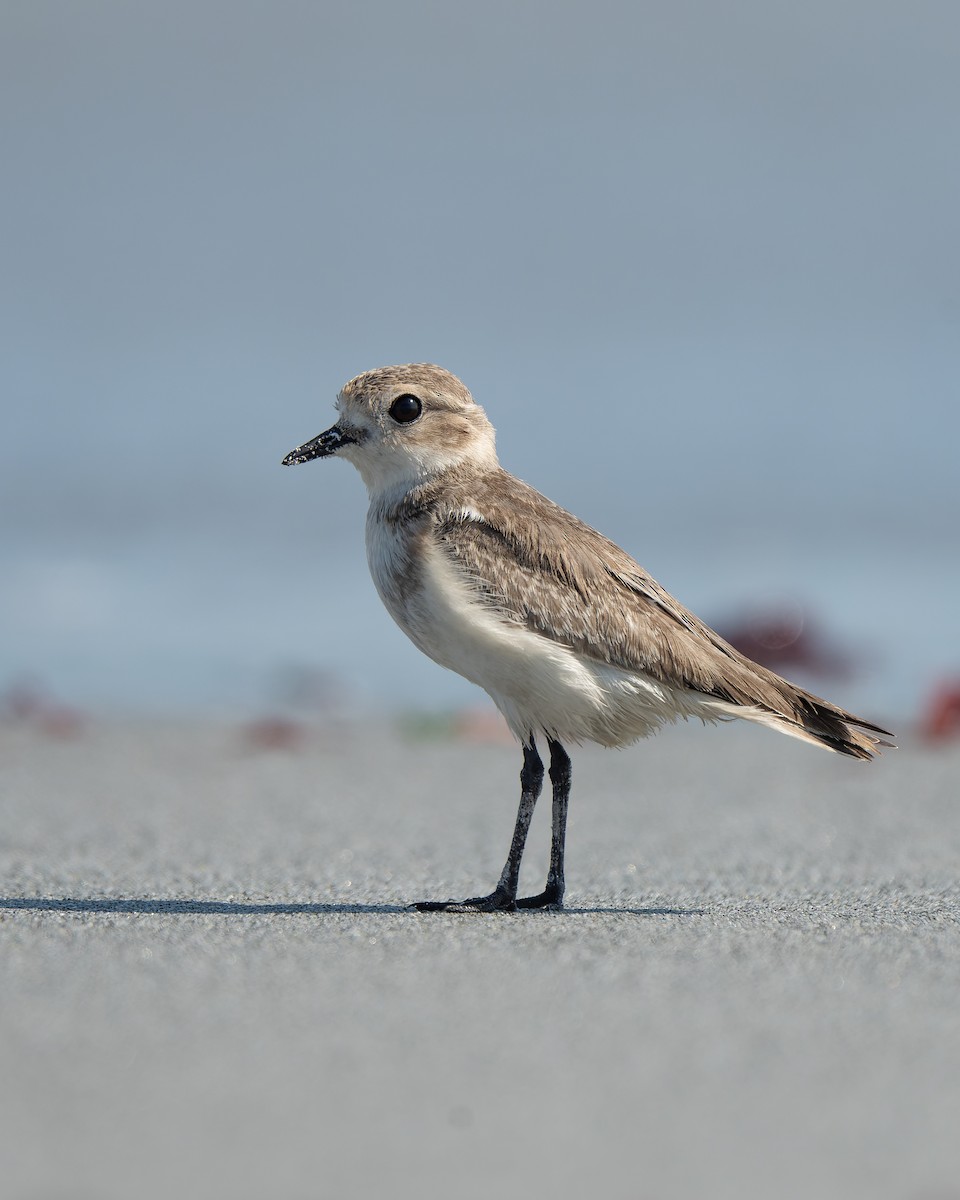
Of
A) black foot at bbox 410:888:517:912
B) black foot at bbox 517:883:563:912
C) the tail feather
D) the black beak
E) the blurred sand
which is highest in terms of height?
the black beak

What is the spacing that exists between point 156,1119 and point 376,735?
31.7ft

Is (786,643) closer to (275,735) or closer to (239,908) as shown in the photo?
(275,735)

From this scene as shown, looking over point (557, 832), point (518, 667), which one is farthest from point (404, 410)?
point (557, 832)

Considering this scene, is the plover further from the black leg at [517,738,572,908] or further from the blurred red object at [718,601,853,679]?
the blurred red object at [718,601,853,679]

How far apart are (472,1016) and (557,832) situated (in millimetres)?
2200

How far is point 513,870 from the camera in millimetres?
5781

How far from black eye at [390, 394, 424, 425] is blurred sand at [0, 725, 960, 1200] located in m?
2.08

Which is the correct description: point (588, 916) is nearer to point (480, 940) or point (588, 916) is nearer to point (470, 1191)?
point (480, 940)

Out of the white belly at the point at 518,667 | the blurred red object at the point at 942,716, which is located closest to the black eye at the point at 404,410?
the white belly at the point at 518,667

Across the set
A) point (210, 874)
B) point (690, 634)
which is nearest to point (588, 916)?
point (690, 634)

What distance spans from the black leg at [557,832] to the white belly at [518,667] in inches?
8.6

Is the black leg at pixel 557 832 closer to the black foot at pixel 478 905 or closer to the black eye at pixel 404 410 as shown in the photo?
the black foot at pixel 478 905

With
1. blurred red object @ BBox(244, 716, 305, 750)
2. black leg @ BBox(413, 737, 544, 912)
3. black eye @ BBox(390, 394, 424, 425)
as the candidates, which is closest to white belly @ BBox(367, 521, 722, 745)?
black leg @ BBox(413, 737, 544, 912)

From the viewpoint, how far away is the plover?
5621 millimetres
